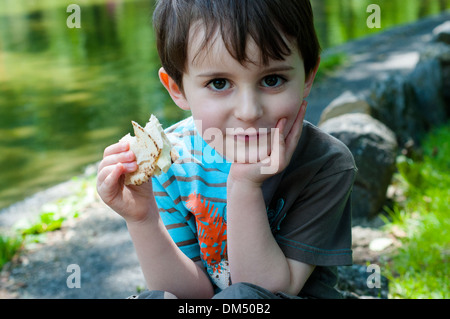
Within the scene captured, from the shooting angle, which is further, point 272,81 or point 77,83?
point 77,83

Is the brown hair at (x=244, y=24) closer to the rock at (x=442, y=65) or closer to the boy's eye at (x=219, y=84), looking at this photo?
the boy's eye at (x=219, y=84)

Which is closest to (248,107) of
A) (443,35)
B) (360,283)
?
(360,283)

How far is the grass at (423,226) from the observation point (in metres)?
2.43

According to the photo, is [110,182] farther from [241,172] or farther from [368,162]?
[368,162]

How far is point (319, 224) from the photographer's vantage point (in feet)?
5.62

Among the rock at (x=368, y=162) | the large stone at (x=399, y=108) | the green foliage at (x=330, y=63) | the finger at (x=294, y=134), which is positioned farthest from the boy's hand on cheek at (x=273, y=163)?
the green foliage at (x=330, y=63)

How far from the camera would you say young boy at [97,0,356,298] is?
1508 millimetres

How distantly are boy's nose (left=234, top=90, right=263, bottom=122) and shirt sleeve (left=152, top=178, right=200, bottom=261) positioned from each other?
468mm

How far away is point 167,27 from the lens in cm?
165

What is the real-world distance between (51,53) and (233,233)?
8.51 meters

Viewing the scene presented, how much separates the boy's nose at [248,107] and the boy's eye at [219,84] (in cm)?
6

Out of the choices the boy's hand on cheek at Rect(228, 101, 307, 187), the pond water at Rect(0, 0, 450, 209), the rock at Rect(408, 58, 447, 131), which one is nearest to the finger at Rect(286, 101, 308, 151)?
the boy's hand on cheek at Rect(228, 101, 307, 187)

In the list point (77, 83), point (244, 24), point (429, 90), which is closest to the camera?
point (244, 24)

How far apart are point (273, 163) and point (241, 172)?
0.32ft
